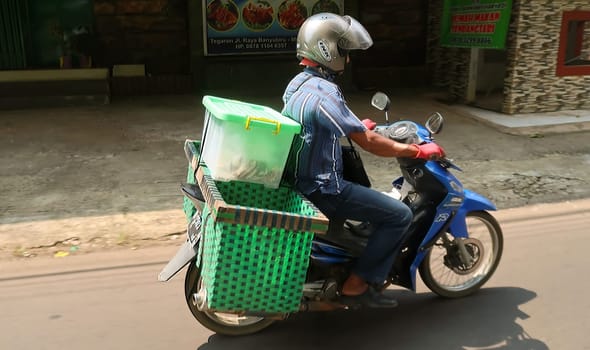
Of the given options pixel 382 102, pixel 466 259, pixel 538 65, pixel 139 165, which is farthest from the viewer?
pixel 538 65

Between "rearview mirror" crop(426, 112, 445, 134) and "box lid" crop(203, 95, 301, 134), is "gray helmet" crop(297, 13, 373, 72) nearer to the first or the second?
"box lid" crop(203, 95, 301, 134)

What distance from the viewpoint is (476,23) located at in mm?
9523

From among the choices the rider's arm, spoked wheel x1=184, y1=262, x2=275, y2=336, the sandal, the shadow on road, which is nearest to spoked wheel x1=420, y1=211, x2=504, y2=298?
the shadow on road

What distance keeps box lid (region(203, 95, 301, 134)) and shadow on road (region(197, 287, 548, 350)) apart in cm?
127

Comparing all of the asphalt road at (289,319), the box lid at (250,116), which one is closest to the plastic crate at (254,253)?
the box lid at (250,116)

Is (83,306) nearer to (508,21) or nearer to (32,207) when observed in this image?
(32,207)

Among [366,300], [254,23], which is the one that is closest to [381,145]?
[366,300]

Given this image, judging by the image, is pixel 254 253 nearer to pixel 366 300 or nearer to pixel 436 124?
pixel 366 300

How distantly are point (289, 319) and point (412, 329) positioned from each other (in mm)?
737

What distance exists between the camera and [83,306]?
3.61 meters

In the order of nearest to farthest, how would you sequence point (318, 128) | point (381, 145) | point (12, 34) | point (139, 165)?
1. point (318, 128)
2. point (381, 145)
3. point (139, 165)
4. point (12, 34)

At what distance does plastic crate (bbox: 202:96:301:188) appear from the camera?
264 cm

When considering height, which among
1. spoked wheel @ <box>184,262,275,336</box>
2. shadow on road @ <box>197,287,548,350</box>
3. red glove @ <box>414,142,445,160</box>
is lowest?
shadow on road @ <box>197,287,548,350</box>

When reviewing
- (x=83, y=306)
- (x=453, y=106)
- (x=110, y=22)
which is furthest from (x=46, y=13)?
(x=83, y=306)
